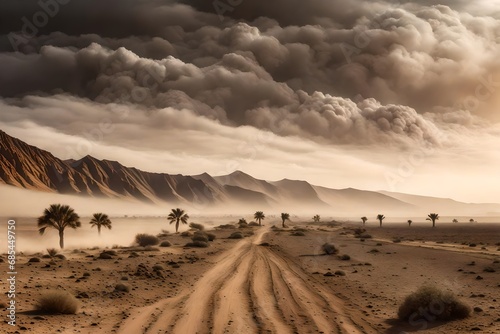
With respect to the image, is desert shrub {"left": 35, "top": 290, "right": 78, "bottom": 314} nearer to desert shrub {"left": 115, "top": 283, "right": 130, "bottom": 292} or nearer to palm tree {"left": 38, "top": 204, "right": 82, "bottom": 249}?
desert shrub {"left": 115, "top": 283, "right": 130, "bottom": 292}

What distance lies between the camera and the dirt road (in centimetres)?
1603

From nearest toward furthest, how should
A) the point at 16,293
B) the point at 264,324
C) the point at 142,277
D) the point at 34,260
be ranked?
the point at 264,324 < the point at 16,293 < the point at 142,277 < the point at 34,260

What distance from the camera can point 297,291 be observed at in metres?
23.8

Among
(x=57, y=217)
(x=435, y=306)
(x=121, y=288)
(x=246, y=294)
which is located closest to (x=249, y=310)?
(x=246, y=294)

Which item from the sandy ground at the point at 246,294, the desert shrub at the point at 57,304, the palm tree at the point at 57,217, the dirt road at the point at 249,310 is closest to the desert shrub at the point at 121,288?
the sandy ground at the point at 246,294

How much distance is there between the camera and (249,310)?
18.8 metres

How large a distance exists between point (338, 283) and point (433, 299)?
10.3 metres

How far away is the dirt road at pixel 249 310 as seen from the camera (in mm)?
16031

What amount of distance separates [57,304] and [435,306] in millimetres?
16961

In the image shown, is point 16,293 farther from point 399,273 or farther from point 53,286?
point 399,273

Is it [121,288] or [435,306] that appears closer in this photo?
[435,306]

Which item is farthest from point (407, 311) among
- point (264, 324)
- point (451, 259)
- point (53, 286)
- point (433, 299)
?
point (451, 259)

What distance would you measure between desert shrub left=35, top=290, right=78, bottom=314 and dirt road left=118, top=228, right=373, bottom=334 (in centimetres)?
273

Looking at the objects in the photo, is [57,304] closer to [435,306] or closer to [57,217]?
[435,306]
